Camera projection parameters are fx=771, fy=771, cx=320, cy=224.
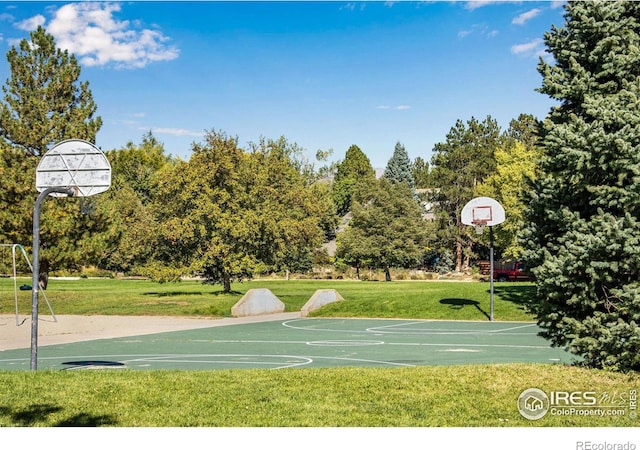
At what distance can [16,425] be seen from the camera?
8383 mm

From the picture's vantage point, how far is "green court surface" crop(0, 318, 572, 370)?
16.6 metres

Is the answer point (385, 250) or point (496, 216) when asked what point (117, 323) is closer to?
point (496, 216)

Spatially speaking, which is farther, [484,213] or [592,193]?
[484,213]

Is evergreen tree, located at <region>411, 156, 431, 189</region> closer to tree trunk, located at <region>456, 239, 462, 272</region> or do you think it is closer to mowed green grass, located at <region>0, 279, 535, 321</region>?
tree trunk, located at <region>456, 239, 462, 272</region>

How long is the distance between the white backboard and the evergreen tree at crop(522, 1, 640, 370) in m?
21.0

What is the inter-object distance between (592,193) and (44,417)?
8.10 m

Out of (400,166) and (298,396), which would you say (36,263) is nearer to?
(298,396)

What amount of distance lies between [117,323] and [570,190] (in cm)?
2131

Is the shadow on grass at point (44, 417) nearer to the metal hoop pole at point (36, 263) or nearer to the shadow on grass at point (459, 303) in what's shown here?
the metal hoop pole at point (36, 263)

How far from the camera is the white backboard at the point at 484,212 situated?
3338 cm

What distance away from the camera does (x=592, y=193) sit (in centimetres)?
1145

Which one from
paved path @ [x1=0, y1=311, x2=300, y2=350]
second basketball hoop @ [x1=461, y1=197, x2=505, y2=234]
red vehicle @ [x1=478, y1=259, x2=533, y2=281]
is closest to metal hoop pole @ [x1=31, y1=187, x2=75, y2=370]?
paved path @ [x1=0, y1=311, x2=300, y2=350]

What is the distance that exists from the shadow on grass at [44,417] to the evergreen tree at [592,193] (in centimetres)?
651

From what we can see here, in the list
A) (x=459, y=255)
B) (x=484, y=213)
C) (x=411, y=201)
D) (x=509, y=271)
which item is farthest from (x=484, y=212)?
(x=459, y=255)
